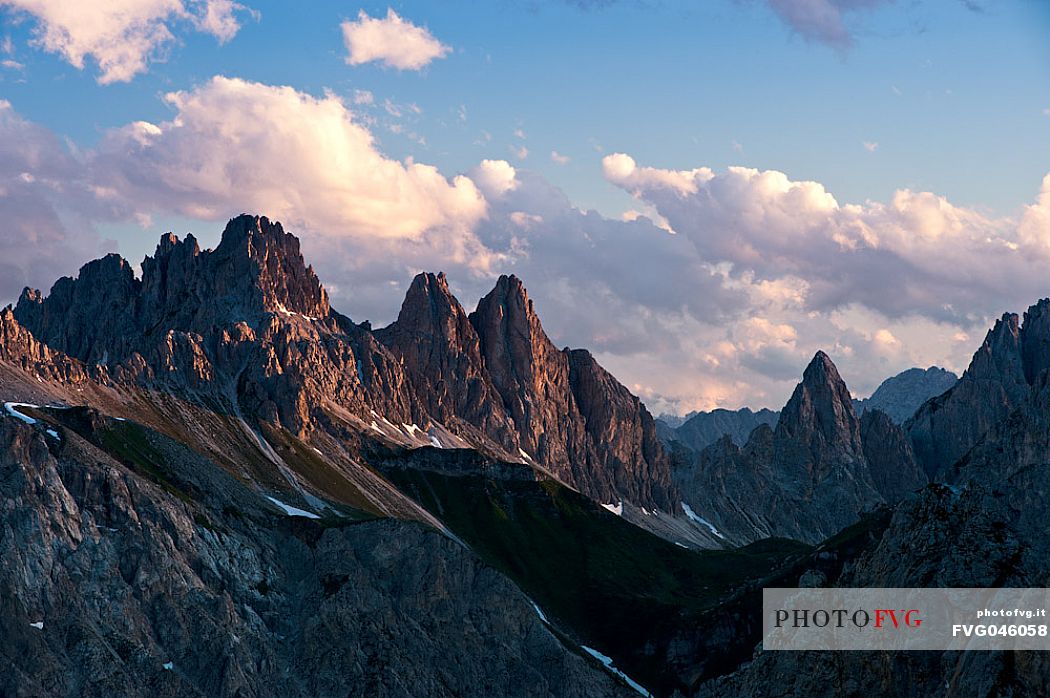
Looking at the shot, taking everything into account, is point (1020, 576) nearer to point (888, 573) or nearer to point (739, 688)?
point (888, 573)

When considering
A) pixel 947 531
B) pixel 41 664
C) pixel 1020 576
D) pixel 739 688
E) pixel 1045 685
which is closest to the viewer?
pixel 1045 685

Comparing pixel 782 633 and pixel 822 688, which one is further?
pixel 782 633

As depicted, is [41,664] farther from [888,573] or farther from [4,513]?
[888,573]

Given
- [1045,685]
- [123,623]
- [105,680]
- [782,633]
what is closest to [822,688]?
[782,633]

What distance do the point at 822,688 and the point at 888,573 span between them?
1169cm

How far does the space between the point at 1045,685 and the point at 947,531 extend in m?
21.7

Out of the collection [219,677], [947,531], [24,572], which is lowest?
[219,677]

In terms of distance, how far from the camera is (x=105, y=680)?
177000 mm

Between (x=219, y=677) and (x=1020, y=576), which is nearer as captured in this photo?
(x=1020, y=576)

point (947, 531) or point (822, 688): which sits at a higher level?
point (947, 531)

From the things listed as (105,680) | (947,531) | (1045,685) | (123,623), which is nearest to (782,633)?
(947,531)

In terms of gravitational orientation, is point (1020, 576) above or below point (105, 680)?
above

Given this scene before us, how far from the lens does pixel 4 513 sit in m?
195

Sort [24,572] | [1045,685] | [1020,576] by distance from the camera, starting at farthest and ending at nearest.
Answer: [24,572], [1020,576], [1045,685]
